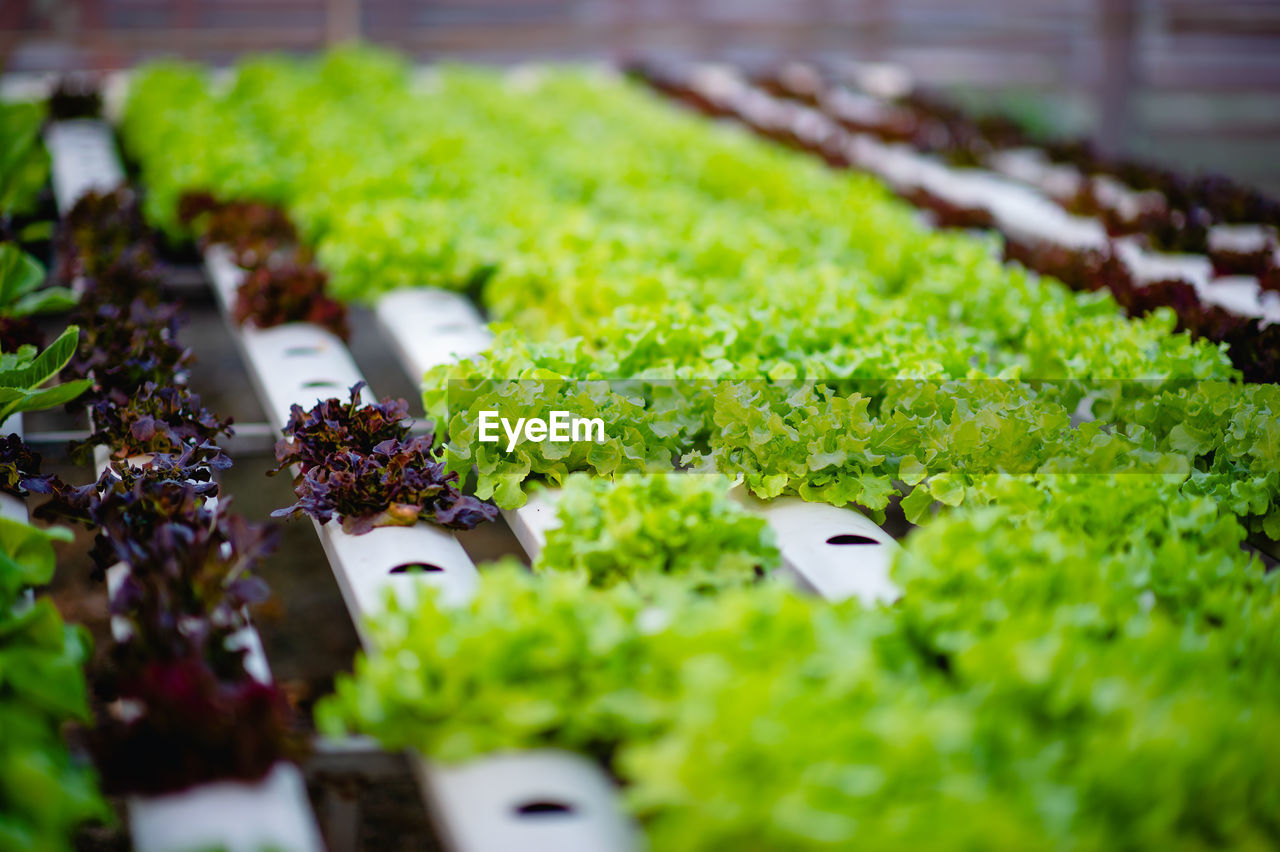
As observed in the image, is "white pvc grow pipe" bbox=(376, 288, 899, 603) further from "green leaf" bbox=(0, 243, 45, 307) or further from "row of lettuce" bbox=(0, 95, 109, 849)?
"green leaf" bbox=(0, 243, 45, 307)

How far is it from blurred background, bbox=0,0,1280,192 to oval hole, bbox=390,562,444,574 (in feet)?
28.2

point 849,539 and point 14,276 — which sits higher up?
point 14,276

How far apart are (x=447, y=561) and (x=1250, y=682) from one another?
6.33ft

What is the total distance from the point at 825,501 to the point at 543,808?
1519 mm

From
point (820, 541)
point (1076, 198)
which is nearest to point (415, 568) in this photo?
point (820, 541)

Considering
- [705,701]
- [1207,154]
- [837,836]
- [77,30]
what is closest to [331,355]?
[705,701]

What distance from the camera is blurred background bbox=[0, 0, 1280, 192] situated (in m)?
9.87

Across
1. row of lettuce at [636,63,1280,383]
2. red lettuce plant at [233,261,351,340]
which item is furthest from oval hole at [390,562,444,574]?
row of lettuce at [636,63,1280,383]

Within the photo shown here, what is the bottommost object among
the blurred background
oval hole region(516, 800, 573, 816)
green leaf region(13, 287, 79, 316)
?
oval hole region(516, 800, 573, 816)

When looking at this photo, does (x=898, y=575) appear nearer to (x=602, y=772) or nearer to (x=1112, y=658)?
(x=1112, y=658)

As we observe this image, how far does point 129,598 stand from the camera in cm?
275

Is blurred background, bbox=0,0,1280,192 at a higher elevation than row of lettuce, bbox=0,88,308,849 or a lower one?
higher

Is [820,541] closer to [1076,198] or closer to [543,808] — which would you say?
[543,808]

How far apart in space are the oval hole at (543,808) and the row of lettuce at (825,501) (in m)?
0.13
